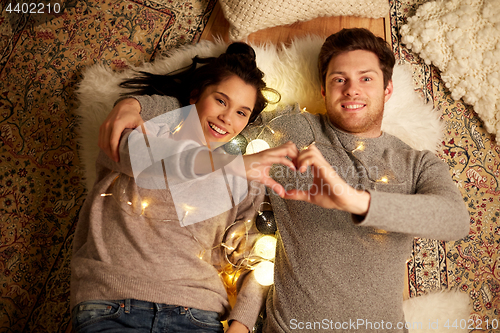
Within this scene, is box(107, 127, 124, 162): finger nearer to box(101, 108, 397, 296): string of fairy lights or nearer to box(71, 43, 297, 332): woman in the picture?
box(71, 43, 297, 332): woman

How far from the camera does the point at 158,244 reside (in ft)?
3.50

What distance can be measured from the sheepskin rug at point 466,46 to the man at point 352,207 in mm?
346

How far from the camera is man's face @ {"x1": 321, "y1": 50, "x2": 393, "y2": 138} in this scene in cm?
121

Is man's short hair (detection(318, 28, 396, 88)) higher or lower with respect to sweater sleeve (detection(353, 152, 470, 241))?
higher

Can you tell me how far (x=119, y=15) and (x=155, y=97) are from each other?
0.67 meters

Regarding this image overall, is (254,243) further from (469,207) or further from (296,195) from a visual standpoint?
(469,207)

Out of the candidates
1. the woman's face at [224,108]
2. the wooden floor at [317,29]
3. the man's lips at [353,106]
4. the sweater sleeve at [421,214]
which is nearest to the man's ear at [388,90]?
the man's lips at [353,106]

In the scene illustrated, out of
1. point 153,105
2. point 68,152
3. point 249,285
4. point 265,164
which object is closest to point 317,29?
point 153,105

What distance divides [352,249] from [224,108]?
68 cm

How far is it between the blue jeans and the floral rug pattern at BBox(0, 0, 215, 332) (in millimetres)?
489

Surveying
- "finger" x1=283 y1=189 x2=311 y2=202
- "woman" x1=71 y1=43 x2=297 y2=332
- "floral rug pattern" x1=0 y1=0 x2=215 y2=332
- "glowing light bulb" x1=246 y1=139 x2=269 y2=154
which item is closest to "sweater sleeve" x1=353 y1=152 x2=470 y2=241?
"finger" x1=283 y1=189 x2=311 y2=202

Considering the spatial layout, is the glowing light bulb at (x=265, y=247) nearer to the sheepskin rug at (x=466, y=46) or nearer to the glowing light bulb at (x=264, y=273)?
the glowing light bulb at (x=264, y=273)

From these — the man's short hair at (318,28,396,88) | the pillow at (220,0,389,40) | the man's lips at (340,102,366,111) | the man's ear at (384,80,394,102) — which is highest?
the pillow at (220,0,389,40)

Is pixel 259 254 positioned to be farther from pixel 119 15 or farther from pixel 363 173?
pixel 119 15
